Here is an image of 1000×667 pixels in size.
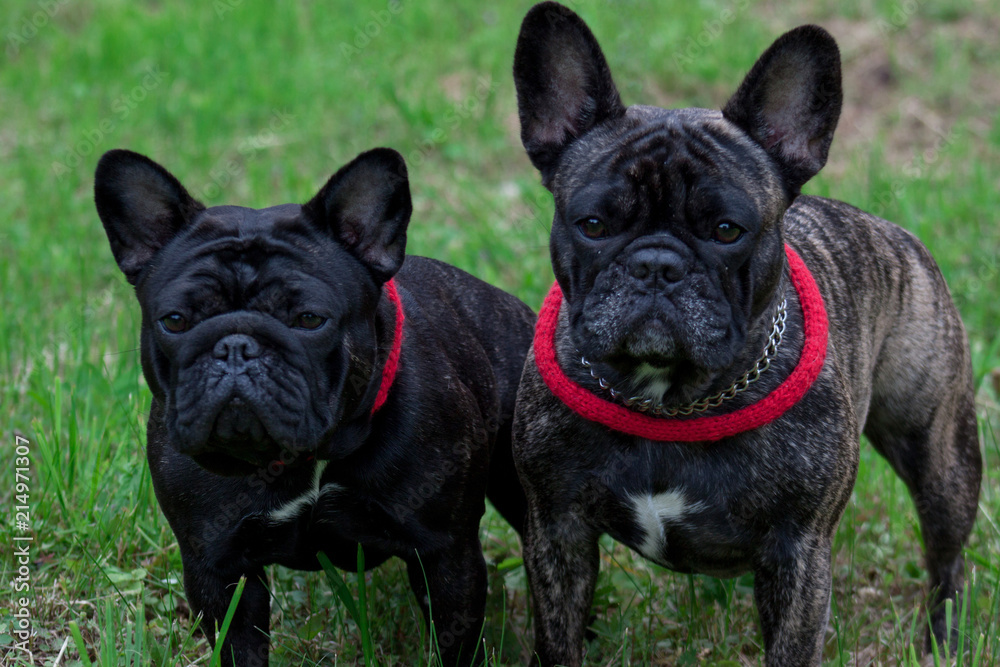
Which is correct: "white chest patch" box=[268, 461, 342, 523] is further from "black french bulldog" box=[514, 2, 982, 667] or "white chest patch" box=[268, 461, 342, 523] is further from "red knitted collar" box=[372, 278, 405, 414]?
"black french bulldog" box=[514, 2, 982, 667]

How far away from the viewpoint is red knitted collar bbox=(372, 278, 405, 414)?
Result: 3504 millimetres

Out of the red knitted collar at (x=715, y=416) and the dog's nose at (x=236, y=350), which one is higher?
the dog's nose at (x=236, y=350)

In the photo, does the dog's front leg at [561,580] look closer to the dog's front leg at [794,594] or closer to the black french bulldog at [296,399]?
the black french bulldog at [296,399]

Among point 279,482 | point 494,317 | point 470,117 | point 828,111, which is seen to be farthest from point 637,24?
point 279,482

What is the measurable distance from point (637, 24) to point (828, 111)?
20.0 feet

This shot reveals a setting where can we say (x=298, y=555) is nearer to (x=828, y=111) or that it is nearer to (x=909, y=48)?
(x=828, y=111)

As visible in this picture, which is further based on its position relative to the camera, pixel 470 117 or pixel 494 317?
pixel 470 117

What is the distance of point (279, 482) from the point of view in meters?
→ 3.51

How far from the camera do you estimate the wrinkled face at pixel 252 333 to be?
3105mm
